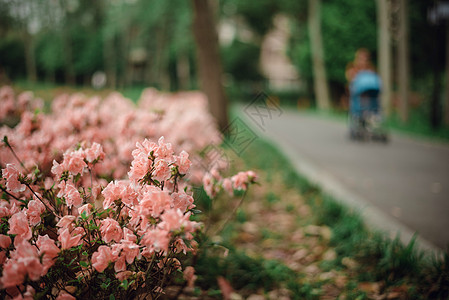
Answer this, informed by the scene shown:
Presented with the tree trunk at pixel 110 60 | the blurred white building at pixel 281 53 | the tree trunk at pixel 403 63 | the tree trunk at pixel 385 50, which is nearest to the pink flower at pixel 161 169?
the tree trunk at pixel 403 63

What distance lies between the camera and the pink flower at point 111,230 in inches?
50.9

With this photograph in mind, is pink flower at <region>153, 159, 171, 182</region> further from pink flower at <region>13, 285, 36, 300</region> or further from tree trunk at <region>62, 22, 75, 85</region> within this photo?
tree trunk at <region>62, 22, 75, 85</region>

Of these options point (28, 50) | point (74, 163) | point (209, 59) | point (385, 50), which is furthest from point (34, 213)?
point (385, 50)

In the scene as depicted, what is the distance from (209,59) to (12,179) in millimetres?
7427

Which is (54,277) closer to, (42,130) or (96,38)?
(42,130)

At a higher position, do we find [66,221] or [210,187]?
[66,221]

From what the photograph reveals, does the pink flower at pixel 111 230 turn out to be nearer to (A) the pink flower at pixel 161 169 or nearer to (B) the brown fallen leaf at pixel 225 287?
(A) the pink flower at pixel 161 169

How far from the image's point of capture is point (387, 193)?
4695mm

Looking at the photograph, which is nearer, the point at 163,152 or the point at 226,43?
the point at 163,152

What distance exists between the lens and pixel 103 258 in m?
1.20

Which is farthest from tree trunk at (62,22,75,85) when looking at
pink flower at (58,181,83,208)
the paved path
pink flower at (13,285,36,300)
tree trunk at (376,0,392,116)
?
pink flower at (13,285,36,300)

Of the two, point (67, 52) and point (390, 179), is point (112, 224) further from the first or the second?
point (67, 52)

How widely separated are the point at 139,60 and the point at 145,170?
52963mm

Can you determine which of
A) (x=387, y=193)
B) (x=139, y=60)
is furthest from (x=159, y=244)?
(x=139, y=60)
